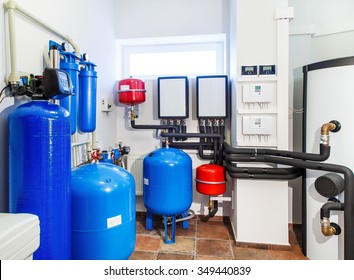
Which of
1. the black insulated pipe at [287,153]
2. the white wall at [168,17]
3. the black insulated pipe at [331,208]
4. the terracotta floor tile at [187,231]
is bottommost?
the terracotta floor tile at [187,231]

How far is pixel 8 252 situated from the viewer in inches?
26.4

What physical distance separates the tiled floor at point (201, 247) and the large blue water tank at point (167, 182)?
0.32m

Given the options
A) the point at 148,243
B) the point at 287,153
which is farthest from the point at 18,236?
the point at 287,153

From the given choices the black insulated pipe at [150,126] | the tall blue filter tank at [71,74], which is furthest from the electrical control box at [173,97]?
the tall blue filter tank at [71,74]

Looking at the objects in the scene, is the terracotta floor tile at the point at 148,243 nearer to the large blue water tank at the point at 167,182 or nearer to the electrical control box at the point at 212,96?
the large blue water tank at the point at 167,182

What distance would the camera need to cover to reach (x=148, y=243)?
2.09 meters

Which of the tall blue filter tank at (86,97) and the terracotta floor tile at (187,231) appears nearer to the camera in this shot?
the tall blue filter tank at (86,97)

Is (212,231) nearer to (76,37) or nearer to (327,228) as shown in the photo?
(327,228)

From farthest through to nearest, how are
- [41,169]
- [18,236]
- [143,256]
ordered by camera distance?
[143,256]
[41,169]
[18,236]

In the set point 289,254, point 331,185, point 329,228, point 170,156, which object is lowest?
point 289,254

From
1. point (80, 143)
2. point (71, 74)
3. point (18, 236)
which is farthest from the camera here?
point (80, 143)

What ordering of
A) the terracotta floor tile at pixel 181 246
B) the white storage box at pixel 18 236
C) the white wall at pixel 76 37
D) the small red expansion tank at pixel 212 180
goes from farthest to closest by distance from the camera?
the small red expansion tank at pixel 212 180, the terracotta floor tile at pixel 181 246, the white wall at pixel 76 37, the white storage box at pixel 18 236

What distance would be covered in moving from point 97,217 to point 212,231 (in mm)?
1486

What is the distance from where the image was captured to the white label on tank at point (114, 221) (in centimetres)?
123
